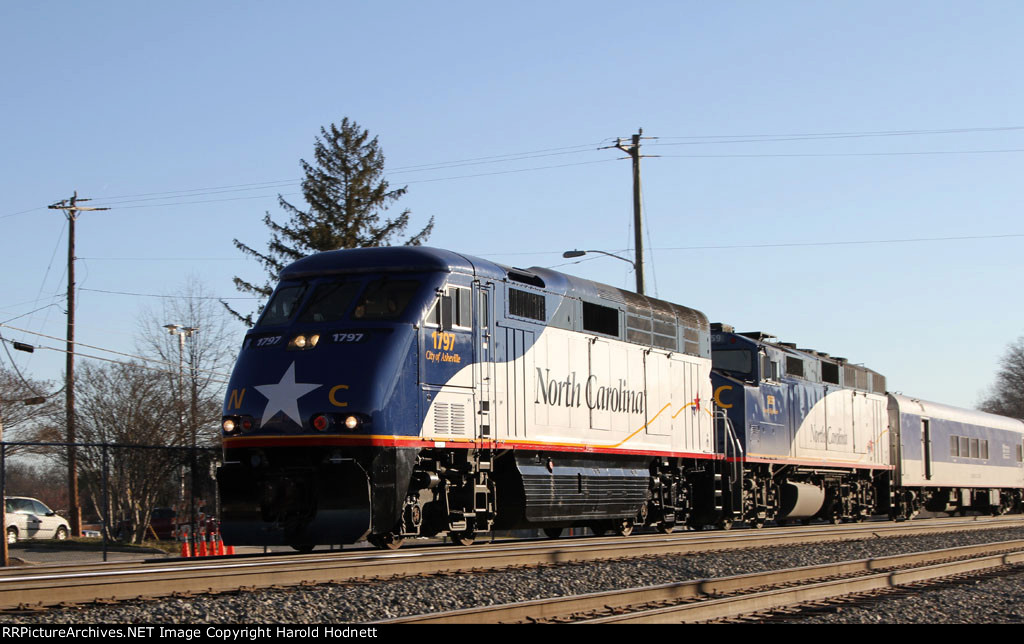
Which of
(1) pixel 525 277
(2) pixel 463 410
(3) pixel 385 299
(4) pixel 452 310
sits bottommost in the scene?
(2) pixel 463 410

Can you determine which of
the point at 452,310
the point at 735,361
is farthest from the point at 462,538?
the point at 735,361

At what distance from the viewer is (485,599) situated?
10164 millimetres

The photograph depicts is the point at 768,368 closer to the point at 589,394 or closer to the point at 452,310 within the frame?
the point at 589,394

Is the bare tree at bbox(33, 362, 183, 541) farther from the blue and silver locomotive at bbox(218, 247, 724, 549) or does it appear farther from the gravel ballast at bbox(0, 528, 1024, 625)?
the gravel ballast at bbox(0, 528, 1024, 625)

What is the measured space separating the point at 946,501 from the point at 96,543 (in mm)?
25756

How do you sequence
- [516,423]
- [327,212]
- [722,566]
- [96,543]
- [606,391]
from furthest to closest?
[327,212]
[96,543]
[606,391]
[516,423]
[722,566]

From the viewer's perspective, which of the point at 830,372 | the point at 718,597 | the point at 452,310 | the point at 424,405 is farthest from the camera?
the point at 830,372

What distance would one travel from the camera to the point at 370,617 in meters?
8.99

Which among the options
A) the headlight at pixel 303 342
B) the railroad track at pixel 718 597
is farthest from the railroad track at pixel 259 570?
the railroad track at pixel 718 597

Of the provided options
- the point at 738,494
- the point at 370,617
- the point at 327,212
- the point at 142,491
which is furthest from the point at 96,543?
the point at 327,212

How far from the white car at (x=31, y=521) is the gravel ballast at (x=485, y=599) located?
55.4 feet

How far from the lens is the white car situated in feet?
83.9

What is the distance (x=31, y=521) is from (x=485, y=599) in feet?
63.8
